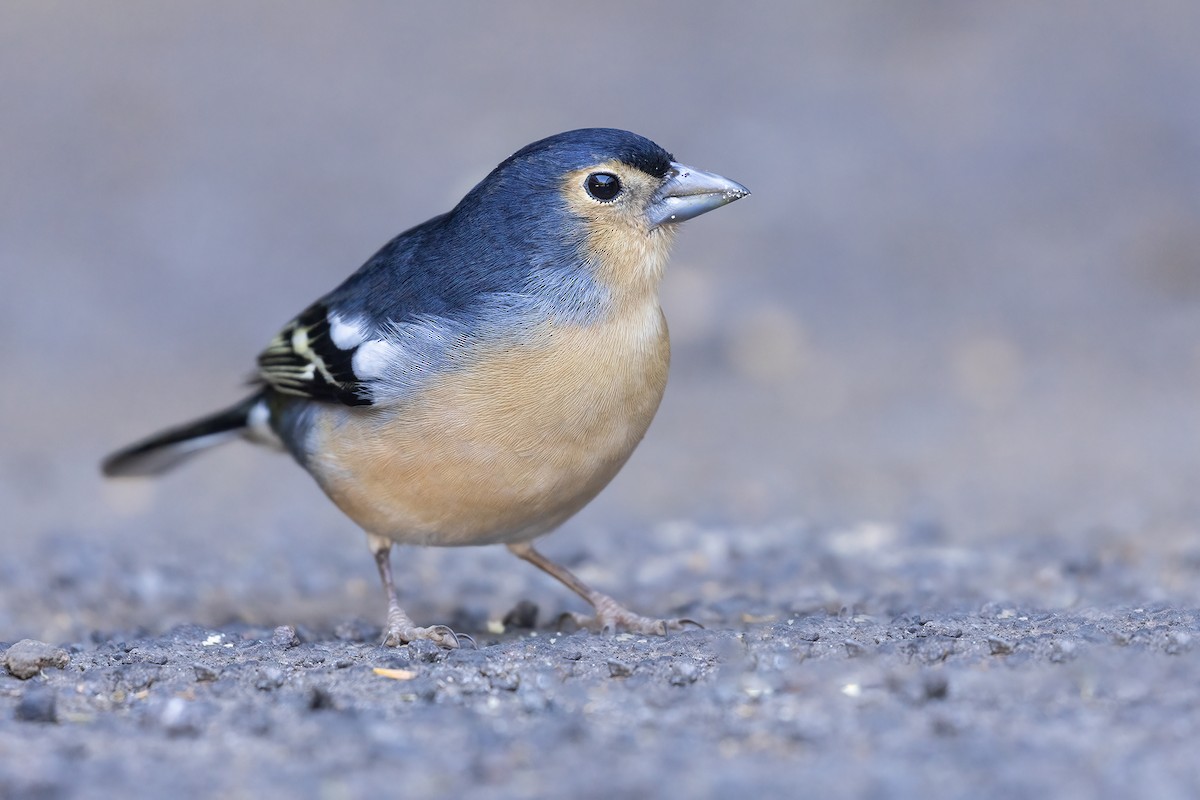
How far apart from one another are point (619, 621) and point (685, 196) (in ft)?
6.48

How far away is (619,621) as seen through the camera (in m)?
6.58

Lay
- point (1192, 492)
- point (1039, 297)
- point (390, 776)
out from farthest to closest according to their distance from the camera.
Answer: point (1039, 297), point (1192, 492), point (390, 776)

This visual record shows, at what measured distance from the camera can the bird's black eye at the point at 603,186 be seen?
19.2 ft

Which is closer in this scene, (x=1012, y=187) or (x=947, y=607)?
(x=947, y=607)

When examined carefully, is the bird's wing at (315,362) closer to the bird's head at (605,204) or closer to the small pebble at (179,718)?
the bird's head at (605,204)

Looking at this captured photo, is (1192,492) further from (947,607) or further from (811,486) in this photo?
(947,607)

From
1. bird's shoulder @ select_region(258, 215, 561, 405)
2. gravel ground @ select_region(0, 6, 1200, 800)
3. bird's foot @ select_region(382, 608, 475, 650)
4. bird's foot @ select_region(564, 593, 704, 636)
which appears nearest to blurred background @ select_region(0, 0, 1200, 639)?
gravel ground @ select_region(0, 6, 1200, 800)

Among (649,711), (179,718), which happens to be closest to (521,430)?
(649,711)

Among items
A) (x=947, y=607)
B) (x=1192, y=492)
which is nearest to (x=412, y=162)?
(x=1192, y=492)

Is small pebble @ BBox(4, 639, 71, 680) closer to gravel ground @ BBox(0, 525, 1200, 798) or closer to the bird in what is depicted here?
gravel ground @ BBox(0, 525, 1200, 798)

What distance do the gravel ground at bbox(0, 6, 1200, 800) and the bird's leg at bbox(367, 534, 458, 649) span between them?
7.2 inches

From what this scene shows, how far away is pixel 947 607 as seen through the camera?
250 inches

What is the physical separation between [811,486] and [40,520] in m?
5.48

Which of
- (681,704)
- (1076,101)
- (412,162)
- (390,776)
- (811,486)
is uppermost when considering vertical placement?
(1076,101)
